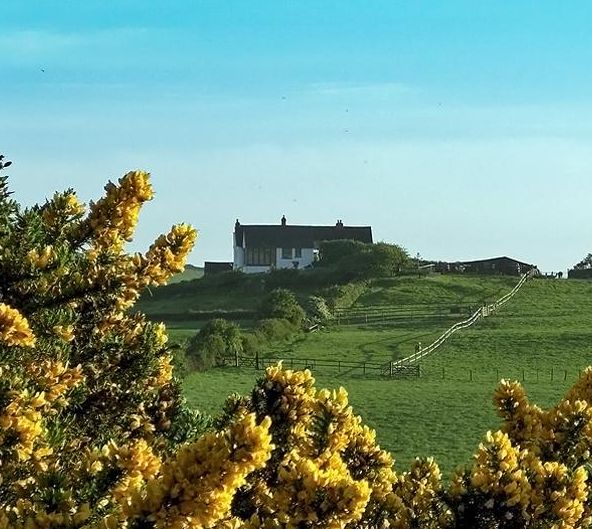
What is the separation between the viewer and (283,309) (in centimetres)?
6756

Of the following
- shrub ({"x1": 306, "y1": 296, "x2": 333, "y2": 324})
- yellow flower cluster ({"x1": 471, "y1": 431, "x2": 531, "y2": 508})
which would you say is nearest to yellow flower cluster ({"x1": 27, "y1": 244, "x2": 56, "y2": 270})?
yellow flower cluster ({"x1": 471, "y1": 431, "x2": 531, "y2": 508})

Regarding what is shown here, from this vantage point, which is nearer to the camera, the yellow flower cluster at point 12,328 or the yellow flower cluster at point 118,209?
the yellow flower cluster at point 12,328

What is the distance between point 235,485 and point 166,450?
2.40m

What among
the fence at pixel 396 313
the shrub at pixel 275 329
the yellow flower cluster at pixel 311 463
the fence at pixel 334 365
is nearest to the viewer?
the yellow flower cluster at pixel 311 463

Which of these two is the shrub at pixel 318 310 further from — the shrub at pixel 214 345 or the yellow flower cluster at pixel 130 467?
the yellow flower cluster at pixel 130 467

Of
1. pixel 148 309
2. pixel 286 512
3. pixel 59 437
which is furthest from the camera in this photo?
pixel 148 309

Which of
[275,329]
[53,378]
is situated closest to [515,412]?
[53,378]

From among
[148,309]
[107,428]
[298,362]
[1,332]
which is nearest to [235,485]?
[1,332]

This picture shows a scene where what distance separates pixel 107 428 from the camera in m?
6.70

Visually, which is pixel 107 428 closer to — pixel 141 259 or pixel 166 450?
pixel 166 450

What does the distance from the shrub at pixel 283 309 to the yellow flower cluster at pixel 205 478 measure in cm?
6249

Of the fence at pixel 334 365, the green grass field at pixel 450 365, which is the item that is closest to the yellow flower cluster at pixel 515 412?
the green grass field at pixel 450 365

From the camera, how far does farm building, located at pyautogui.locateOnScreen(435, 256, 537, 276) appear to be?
331ft

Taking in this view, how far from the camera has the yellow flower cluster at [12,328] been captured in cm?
493
